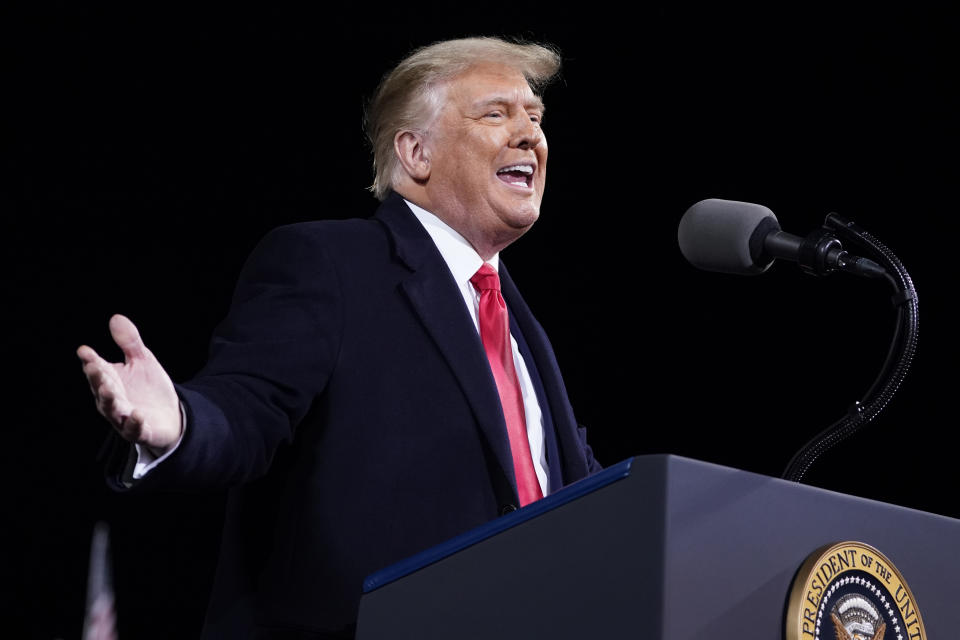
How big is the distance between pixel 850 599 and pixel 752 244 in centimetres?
44

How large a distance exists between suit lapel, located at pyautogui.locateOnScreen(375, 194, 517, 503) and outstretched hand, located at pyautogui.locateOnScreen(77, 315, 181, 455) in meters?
0.53

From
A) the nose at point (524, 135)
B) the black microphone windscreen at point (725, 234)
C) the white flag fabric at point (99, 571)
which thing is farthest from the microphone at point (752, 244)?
the white flag fabric at point (99, 571)

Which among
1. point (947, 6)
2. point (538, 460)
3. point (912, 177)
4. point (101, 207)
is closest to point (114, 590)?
point (101, 207)

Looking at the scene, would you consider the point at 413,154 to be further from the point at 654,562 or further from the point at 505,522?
the point at 654,562

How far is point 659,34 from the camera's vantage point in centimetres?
375

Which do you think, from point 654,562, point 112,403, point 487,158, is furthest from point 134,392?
point 487,158

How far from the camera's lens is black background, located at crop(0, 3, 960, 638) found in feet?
9.93

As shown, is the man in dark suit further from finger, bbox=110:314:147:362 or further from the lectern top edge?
the lectern top edge

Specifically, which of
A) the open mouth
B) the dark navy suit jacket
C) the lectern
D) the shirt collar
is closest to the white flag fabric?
the dark navy suit jacket

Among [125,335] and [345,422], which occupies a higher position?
[125,335]

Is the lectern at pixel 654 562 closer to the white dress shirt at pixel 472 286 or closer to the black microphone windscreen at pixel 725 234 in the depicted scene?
the black microphone windscreen at pixel 725 234

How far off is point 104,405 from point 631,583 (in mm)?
551

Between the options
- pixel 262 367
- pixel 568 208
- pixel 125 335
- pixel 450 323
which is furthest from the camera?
pixel 568 208

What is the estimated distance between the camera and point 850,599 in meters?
1.05
